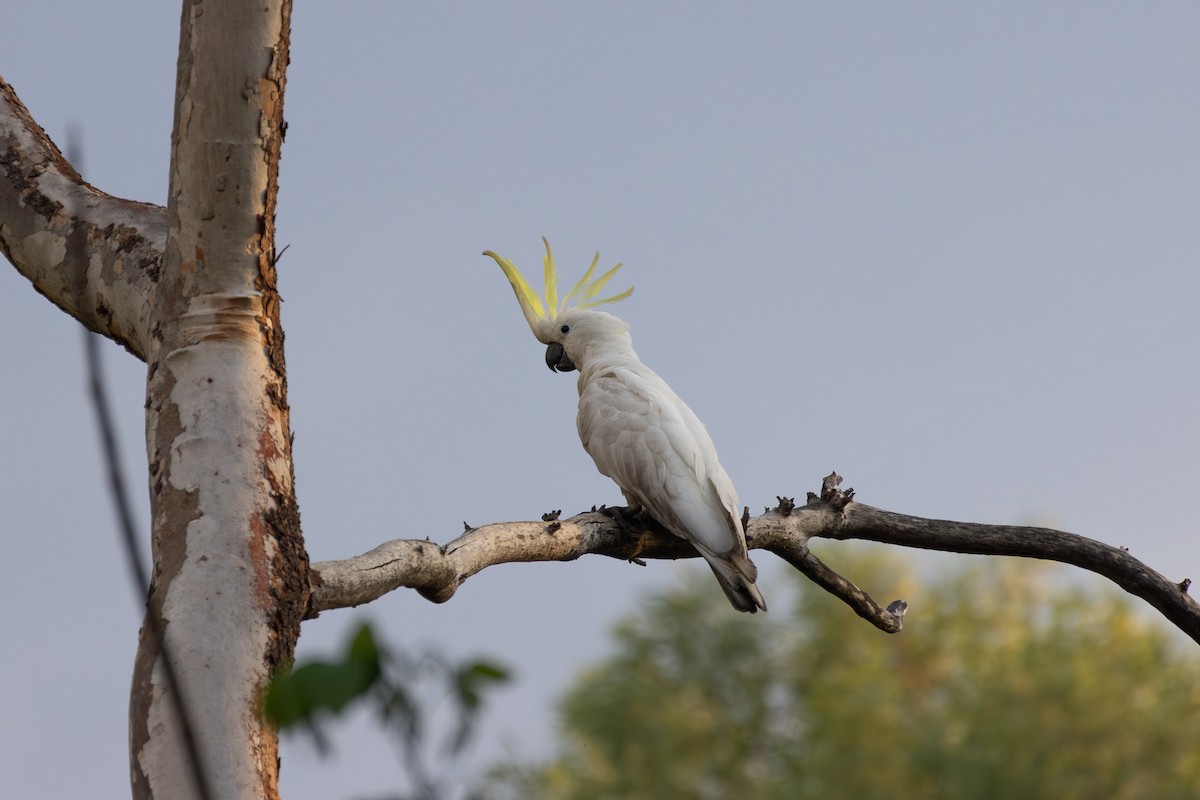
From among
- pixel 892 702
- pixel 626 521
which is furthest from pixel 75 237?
pixel 892 702

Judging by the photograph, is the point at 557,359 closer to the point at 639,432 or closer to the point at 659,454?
the point at 639,432

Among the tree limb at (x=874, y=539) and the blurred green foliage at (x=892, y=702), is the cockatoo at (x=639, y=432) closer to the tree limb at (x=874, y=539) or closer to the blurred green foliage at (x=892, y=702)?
the tree limb at (x=874, y=539)

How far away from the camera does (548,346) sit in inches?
173

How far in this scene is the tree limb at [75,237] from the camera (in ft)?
8.04

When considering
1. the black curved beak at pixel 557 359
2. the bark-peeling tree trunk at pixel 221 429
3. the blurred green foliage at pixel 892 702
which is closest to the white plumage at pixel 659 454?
the black curved beak at pixel 557 359

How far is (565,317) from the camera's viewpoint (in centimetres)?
426

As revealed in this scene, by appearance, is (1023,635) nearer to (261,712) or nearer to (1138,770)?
(1138,770)

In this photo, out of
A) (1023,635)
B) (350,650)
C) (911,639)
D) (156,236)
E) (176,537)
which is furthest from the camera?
(911,639)

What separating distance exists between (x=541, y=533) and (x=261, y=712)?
230 centimetres

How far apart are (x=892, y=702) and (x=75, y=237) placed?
43.2 ft

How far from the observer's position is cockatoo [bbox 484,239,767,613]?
3.24 m

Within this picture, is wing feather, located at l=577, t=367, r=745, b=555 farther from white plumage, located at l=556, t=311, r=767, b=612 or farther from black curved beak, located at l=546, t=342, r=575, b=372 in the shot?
black curved beak, located at l=546, t=342, r=575, b=372

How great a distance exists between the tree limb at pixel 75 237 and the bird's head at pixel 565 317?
169cm

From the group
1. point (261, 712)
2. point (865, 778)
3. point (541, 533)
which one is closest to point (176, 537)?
point (541, 533)
